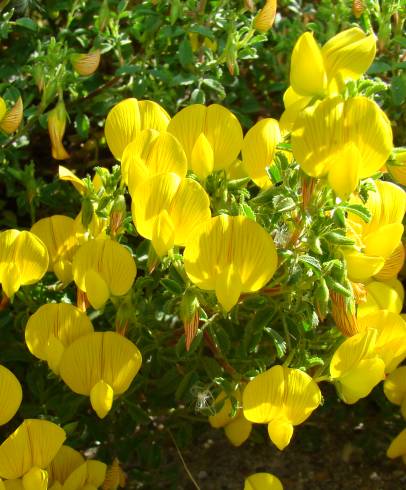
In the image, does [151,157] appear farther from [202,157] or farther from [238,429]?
[238,429]

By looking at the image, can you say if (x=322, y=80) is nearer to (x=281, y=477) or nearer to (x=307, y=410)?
(x=307, y=410)

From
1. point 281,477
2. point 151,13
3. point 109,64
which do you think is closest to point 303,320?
point 281,477

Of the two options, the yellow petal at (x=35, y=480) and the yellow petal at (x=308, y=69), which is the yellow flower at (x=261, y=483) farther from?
the yellow petal at (x=308, y=69)

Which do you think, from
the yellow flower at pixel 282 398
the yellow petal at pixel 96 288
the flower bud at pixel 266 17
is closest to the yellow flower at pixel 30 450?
the yellow petal at pixel 96 288

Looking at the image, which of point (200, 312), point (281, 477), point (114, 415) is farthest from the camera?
point (281, 477)

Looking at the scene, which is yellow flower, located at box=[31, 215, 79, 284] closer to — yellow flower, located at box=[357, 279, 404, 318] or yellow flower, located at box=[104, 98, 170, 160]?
yellow flower, located at box=[104, 98, 170, 160]

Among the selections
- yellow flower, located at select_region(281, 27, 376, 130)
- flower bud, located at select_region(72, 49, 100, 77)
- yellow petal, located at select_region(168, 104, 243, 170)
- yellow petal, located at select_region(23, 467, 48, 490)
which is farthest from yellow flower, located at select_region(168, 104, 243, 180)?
yellow petal, located at select_region(23, 467, 48, 490)
